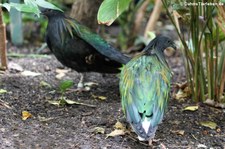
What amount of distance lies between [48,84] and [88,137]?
126 cm

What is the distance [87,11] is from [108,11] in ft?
5.24

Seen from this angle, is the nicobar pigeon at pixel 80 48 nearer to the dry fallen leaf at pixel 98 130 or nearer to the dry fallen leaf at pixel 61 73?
the dry fallen leaf at pixel 61 73

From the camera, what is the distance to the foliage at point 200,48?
153 inches

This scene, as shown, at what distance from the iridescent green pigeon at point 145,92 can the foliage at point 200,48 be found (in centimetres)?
34

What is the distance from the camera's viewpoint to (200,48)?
4.10 m

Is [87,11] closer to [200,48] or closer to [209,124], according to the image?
[200,48]

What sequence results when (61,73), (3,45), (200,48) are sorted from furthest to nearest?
(61,73) → (3,45) → (200,48)

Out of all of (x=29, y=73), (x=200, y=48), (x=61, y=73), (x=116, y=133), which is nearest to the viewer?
(x=116, y=133)

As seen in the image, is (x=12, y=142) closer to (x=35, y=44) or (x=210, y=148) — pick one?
(x=210, y=148)

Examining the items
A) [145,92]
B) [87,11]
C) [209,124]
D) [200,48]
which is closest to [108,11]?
[145,92]

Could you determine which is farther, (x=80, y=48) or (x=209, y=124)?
(x=80, y=48)

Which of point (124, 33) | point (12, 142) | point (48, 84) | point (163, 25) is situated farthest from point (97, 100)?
point (163, 25)

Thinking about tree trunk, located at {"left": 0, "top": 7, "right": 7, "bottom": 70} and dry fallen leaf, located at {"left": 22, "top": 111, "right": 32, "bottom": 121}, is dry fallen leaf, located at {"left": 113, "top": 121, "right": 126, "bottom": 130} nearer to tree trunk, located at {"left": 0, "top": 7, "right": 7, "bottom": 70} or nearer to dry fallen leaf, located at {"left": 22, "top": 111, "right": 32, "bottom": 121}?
dry fallen leaf, located at {"left": 22, "top": 111, "right": 32, "bottom": 121}

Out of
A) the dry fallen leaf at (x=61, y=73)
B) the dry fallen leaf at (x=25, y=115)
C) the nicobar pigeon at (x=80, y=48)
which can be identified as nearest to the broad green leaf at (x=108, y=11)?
the nicobar pigeon at (x=80, y=48)
